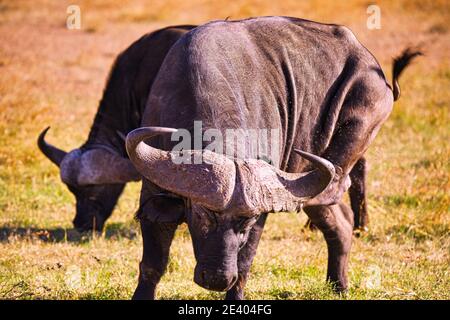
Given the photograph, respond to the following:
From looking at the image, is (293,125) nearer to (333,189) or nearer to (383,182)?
(333,189)

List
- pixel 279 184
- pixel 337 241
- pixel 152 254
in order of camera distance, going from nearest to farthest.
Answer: pixel 279 184 < pixel 152 254 < pixel 337 241

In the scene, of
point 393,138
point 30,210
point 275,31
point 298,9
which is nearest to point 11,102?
point 30,210

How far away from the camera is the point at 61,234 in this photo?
26.5 ft

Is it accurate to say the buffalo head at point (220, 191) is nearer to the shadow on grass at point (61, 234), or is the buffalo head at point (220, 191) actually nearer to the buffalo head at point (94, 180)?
the shadow on grass at point (61, 234)

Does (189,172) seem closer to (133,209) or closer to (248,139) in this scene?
(248,139)

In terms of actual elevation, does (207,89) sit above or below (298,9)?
above

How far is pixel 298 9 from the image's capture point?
1938 cm

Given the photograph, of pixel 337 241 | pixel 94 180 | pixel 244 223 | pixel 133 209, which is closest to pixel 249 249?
pixel 244 223

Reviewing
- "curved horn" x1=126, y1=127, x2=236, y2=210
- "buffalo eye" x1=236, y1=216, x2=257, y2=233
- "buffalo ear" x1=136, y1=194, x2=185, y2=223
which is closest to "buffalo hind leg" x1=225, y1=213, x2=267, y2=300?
"buffalo eye" x1=236, y1=216, x2=257, y2=233

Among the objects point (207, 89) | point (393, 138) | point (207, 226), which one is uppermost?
point (207, 89)

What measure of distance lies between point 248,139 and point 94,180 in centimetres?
303

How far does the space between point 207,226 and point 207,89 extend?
0.84 metres

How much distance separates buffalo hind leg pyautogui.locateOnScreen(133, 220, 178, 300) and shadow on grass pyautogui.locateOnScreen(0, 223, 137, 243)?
1.85 m
